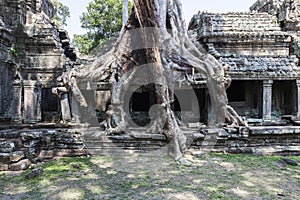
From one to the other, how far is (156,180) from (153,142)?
1.82 m

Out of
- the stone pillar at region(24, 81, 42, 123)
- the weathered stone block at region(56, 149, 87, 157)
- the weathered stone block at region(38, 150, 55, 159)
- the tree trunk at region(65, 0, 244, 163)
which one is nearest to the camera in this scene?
the weathered stone block at region(38, 150, 55, 159)

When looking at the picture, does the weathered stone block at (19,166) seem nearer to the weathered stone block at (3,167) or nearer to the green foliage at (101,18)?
the weathered stone block at (3,167)

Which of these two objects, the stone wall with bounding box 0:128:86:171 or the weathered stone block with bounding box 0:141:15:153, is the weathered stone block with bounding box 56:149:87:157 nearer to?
the stone wall with bounding box 0:128:86:171

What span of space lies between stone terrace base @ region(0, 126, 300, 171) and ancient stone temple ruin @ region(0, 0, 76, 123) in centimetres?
475

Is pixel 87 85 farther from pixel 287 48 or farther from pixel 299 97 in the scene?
pixel 287 48

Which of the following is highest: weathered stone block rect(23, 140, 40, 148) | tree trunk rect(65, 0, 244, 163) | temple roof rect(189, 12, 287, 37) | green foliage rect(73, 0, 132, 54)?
green foliage rect(73, 0, 132, 54)

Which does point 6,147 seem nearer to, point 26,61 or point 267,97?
point 26,61

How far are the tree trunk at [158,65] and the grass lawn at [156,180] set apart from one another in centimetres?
85

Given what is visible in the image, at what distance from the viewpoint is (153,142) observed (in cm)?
596

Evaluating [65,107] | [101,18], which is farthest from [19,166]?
[101,18]

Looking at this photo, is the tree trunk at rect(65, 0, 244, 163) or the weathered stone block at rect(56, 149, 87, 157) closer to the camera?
the weathered stone block at rect(56, 149, 87, 157)

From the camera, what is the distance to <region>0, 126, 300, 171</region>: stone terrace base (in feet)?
18.8

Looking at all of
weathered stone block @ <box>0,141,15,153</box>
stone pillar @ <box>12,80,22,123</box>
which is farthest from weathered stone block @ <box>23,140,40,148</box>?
stone pillar @ <box>12,80,22,123</box>

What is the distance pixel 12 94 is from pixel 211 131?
8.48 metres
